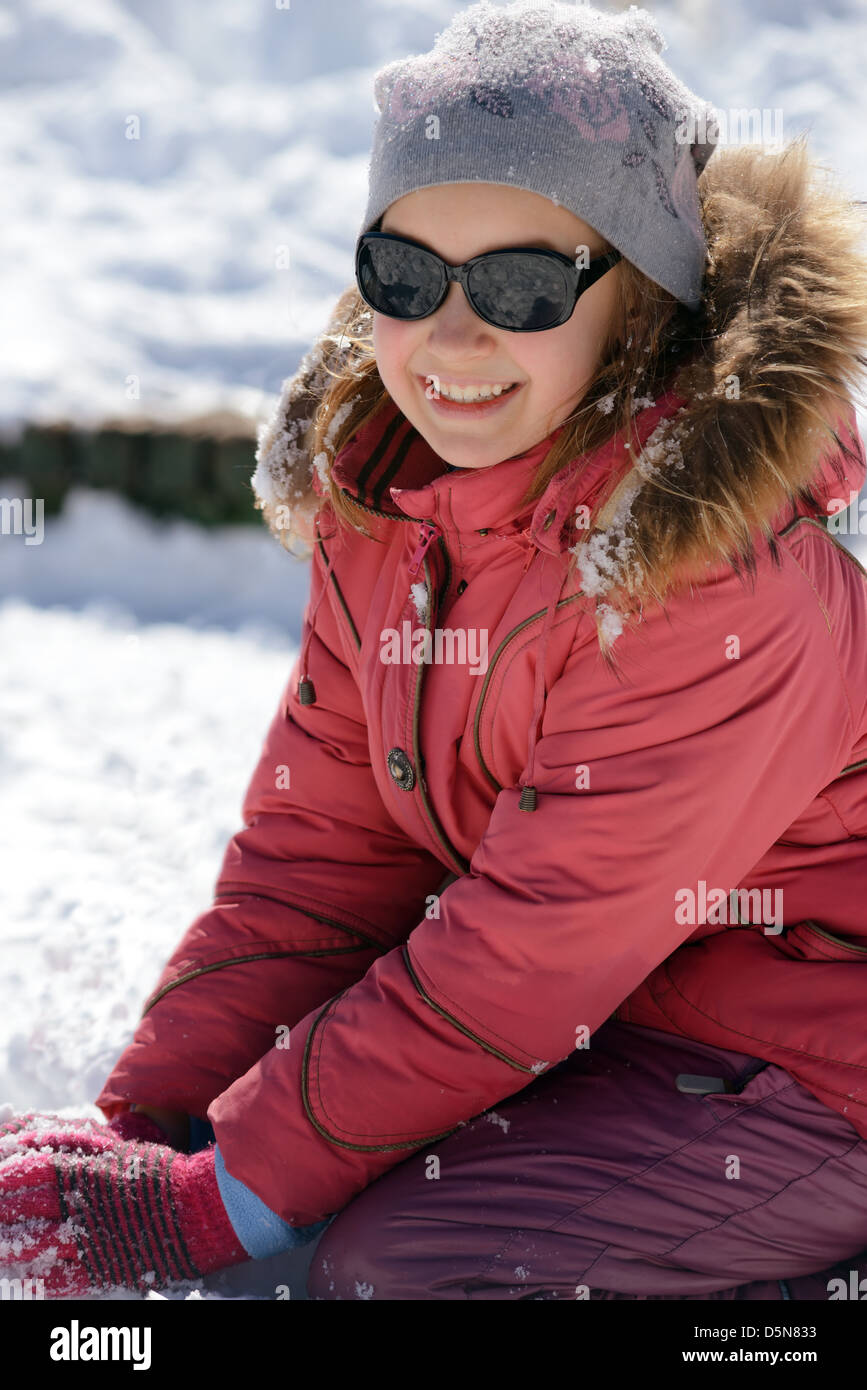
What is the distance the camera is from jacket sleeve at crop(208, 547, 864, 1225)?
126 cm

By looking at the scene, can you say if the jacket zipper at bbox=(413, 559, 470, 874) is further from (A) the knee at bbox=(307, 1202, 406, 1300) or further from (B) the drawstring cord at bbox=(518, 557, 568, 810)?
(A) the knee at bbox=(307, 1202, 406, 1300)

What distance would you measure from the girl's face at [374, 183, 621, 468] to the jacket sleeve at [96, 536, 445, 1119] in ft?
1.45

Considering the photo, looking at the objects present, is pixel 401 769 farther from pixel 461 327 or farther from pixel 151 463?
pixel 151 463

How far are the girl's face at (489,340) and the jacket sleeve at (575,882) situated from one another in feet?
0.84

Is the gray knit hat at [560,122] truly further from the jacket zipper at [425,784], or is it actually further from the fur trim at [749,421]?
the jacket zipper at [425,784]

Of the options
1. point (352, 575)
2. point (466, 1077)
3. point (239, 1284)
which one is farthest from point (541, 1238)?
point (352, 575)

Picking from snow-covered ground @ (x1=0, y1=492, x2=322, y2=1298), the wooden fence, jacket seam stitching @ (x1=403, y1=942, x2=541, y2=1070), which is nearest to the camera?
jacket seam stitching @ (x1=403, y1=942, x2=541, y2=1070)

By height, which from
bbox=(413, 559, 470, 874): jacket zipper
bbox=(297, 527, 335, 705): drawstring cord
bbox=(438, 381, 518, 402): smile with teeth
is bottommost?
bbox=(413, 559, 470, 874): jacket zipper

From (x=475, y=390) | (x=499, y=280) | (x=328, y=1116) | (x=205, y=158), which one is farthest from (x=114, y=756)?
(x=205, y=158)

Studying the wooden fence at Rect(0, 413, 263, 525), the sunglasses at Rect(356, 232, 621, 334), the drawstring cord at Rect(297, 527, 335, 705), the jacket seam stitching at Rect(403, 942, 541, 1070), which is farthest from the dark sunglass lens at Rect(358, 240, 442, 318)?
the wooden fence at Rect(0, 413, 263, 525)

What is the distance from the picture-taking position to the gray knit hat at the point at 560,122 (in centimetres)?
123

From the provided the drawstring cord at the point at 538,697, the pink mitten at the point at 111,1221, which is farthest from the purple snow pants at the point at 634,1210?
the drawstring cord at the point at 538,697

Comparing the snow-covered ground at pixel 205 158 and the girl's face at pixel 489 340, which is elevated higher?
the snow-covered ground at pixel 205 158

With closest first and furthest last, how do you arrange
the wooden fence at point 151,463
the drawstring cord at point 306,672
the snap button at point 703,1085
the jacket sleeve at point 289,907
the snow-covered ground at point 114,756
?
1. the snap button at point 703,1085
2. the jacket sleeve at point 289,907
3. the drawstring cord at point 306,672
4. the snow-covered ground at point 114,756
5. the wooden fence at point 151,463
